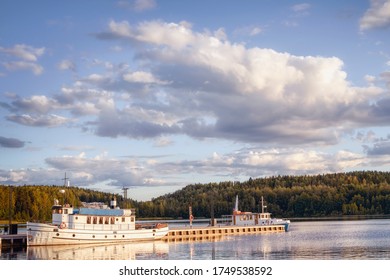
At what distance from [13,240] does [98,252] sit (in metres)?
10.9

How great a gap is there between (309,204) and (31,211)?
64.5 m

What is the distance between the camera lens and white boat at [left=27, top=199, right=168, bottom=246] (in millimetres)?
53781

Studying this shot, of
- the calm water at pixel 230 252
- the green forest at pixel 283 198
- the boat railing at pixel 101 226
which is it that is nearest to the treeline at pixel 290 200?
the green forest at pixel 283 198

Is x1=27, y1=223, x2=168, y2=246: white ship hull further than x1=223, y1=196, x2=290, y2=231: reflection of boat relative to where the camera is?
No

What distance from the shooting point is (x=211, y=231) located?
75.6 m

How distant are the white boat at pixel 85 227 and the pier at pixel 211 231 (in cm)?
797

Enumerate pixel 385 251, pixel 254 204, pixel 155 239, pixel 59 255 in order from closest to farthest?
pixel 385 251 < pixel 59 255 < pixel 155 239 < pixel 254 204

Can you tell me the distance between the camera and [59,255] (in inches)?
1804

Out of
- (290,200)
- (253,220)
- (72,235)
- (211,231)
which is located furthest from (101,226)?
(290,200)

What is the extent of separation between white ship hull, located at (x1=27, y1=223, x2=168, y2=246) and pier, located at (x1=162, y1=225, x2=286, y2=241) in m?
7.99

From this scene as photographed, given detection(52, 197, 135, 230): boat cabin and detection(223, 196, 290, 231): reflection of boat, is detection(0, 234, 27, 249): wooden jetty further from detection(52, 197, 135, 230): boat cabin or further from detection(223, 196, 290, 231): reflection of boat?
detection(223, 196, 290, 231): reflection of boat

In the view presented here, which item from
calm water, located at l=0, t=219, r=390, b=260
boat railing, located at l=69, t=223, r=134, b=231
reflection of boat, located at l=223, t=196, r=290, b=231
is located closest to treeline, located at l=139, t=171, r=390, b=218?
reflection of boat, located at l=223, t=196, r=290, b=231
